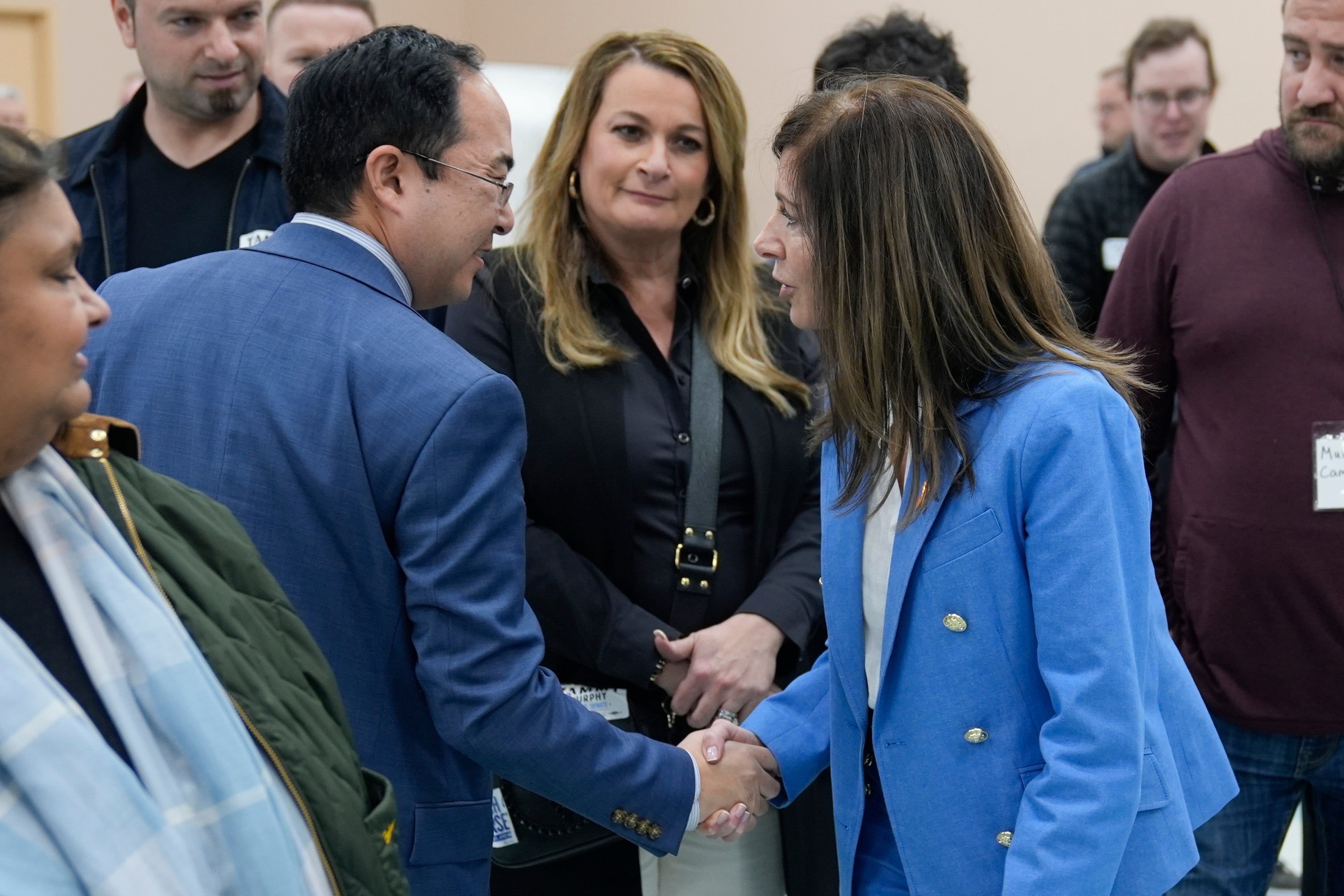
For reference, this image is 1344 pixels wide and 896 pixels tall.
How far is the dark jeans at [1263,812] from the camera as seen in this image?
214 cm

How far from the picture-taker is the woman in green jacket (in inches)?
35.6

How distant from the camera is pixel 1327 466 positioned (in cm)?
210

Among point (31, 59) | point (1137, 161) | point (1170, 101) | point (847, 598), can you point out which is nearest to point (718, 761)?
point (847, 598)

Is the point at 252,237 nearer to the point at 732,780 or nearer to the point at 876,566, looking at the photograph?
the point at 732,780

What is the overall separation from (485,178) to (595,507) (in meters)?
0.61

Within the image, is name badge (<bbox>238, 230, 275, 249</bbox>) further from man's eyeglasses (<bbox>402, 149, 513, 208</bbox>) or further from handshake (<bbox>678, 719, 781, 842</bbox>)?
handshake (<bbox>678, 719, 781, 842</bbox>)

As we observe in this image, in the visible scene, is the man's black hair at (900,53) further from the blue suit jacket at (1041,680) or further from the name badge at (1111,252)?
the name badge at (1111,252)

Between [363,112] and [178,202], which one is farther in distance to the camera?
[178,202]

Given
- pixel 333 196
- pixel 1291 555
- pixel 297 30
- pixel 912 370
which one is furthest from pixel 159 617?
pixel 297 30

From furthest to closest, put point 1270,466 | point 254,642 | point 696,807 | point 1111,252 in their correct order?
point 1111,252 → point 1270,466 → point 696,807 → point 254,642

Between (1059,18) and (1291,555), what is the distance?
478 cm

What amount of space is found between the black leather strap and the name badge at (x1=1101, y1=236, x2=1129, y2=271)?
1.94 metres

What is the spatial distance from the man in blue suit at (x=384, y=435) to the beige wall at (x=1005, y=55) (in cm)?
429

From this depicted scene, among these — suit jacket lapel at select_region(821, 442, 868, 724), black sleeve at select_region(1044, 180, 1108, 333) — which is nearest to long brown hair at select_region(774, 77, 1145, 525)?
suit jacket lapel at select_region(821, 442, 868, 724)
